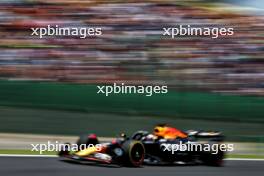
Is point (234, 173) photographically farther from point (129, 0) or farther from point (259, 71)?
point (129, 0)

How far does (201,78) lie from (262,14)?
4203 mm

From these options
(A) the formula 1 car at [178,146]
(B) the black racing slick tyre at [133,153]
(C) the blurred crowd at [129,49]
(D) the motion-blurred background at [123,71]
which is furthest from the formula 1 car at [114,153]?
(C) the blurred crowd at [129,49]

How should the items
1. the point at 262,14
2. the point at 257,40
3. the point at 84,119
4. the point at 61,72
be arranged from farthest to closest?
the point at 262,14 < the point at 257,40 < the point at 61,72 < the point at 84,119

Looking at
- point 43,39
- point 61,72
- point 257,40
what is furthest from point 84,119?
point 257,40

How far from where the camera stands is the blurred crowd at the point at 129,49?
11680 millimetres

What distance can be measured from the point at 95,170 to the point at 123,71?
210 inches

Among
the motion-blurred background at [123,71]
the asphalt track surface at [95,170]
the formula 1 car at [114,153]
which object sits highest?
the motion-blurred background at [123,71]

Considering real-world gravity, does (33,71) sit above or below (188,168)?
above

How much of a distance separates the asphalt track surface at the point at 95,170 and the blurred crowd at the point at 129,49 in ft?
12.0

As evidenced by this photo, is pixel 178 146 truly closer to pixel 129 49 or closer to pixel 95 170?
pixel 95 170

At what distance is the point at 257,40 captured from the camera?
1408 cm

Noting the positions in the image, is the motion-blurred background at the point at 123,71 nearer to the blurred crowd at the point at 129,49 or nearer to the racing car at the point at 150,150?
the blurred crowd at the point at 129,49

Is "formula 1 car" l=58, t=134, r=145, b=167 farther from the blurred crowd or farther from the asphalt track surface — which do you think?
the blurred crowd

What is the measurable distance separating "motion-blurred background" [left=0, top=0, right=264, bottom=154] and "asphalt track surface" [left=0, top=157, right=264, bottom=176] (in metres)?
2.72
